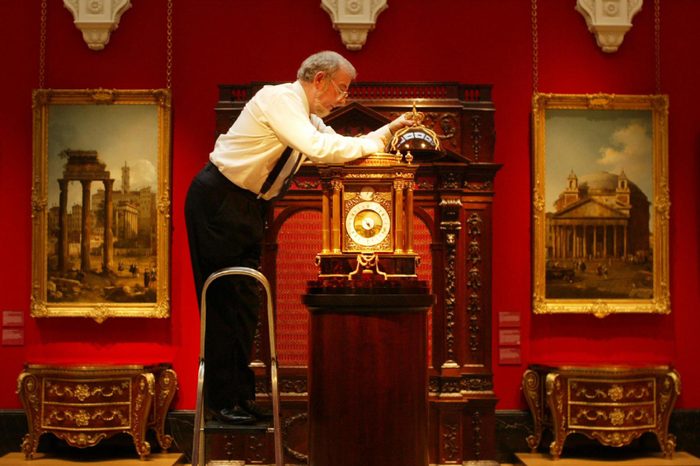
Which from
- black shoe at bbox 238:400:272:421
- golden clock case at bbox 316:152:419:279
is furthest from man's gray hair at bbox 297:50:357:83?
black shoe at bbox 238:400:272:421

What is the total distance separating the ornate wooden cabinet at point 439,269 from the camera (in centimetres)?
620

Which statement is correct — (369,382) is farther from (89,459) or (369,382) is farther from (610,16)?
(610,16)

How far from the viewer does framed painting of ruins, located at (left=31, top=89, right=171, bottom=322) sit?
6641 mm

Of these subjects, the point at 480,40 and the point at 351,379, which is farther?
the point at 480,40

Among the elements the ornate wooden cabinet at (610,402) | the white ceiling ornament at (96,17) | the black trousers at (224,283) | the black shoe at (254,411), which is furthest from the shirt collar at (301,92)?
the white ceiling ornament at (96,17)

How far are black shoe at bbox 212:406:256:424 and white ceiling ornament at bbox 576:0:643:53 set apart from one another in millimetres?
4734

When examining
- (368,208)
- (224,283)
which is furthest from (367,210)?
(224,283)

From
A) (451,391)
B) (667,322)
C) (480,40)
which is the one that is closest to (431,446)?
(451,391)

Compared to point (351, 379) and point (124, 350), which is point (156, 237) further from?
point (351, 379)

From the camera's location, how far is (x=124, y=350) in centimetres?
667

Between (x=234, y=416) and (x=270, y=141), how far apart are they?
1147 millimetres

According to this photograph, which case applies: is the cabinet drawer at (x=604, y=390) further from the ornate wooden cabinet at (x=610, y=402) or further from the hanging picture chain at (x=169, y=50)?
the hanging picture chain at (x=169, y=50)

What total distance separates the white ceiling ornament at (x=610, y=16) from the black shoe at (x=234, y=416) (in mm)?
4734

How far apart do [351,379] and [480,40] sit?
4.12 meters
